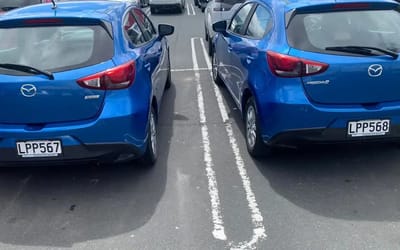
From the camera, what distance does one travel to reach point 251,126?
4.91 meters

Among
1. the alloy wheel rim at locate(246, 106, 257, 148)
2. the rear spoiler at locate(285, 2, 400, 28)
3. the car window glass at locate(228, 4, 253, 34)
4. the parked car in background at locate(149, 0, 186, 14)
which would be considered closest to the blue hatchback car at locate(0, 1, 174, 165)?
the alloy wheel rim at locate(246, 106, 257, 148)

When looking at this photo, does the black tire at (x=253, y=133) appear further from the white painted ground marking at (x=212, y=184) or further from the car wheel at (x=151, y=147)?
the car wheel at (x=151, y=147)

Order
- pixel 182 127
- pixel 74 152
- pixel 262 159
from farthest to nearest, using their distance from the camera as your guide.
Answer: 1. pixel 182 127
2. pixel 262 159
3. pixel 74 152

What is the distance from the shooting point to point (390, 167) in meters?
4.70

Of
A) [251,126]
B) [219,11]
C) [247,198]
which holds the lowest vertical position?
[219,11]

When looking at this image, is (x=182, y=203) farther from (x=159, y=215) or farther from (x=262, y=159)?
(x=262, y=159)

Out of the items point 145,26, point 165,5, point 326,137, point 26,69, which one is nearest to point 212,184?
point 326,137

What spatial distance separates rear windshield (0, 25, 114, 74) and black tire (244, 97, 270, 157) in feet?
4.98

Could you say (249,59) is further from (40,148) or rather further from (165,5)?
(165,5)

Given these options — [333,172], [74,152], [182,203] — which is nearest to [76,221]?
[74,152]

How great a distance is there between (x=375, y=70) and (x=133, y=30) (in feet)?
7.89

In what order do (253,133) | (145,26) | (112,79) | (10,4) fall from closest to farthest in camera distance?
(112,79)
(253,133)
(145,26)
(10,4)

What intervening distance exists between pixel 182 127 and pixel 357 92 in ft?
8.17

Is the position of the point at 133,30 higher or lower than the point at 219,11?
higher
